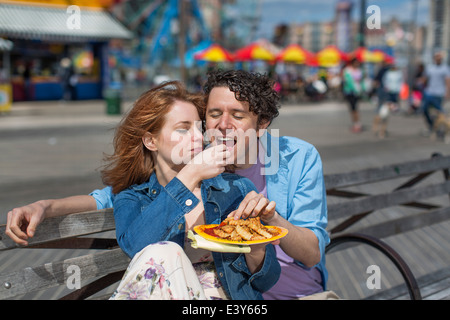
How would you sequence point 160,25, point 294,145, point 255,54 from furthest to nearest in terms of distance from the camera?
point 160,25 → point 255,54 → point 294,145

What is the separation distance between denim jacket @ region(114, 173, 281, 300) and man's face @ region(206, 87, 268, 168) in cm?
15

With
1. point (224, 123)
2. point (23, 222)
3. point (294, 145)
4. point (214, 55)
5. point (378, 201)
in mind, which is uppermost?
point (214, 55)

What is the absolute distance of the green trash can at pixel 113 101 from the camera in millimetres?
17753

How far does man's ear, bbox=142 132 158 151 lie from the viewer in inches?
93.0

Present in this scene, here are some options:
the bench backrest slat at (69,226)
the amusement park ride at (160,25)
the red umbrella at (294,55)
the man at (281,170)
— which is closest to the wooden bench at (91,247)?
the bench backrest slat at (69,226)

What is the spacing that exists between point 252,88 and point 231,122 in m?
0.18

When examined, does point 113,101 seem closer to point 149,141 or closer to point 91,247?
point 91,247

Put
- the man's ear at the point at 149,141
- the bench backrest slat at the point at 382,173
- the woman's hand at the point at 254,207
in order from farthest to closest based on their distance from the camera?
the bench backrest slat at the point at 382,173 → the man's ear at the point at 149,141 → the woman's hand at the point at 254,207

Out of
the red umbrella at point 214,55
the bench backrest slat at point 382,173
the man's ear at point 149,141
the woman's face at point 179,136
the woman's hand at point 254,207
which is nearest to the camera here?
the woman's hand at point 254,207

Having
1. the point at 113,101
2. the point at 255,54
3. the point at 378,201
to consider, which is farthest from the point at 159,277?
the point at 255,54

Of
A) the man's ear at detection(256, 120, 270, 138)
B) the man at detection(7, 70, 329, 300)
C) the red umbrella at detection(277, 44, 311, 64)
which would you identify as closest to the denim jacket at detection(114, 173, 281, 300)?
the man at detection(7, 70, 329, 300)

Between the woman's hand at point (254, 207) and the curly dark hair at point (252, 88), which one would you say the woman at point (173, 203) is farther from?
the curly dark hair at point (252, 88)

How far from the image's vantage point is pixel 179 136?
2.28 metres
